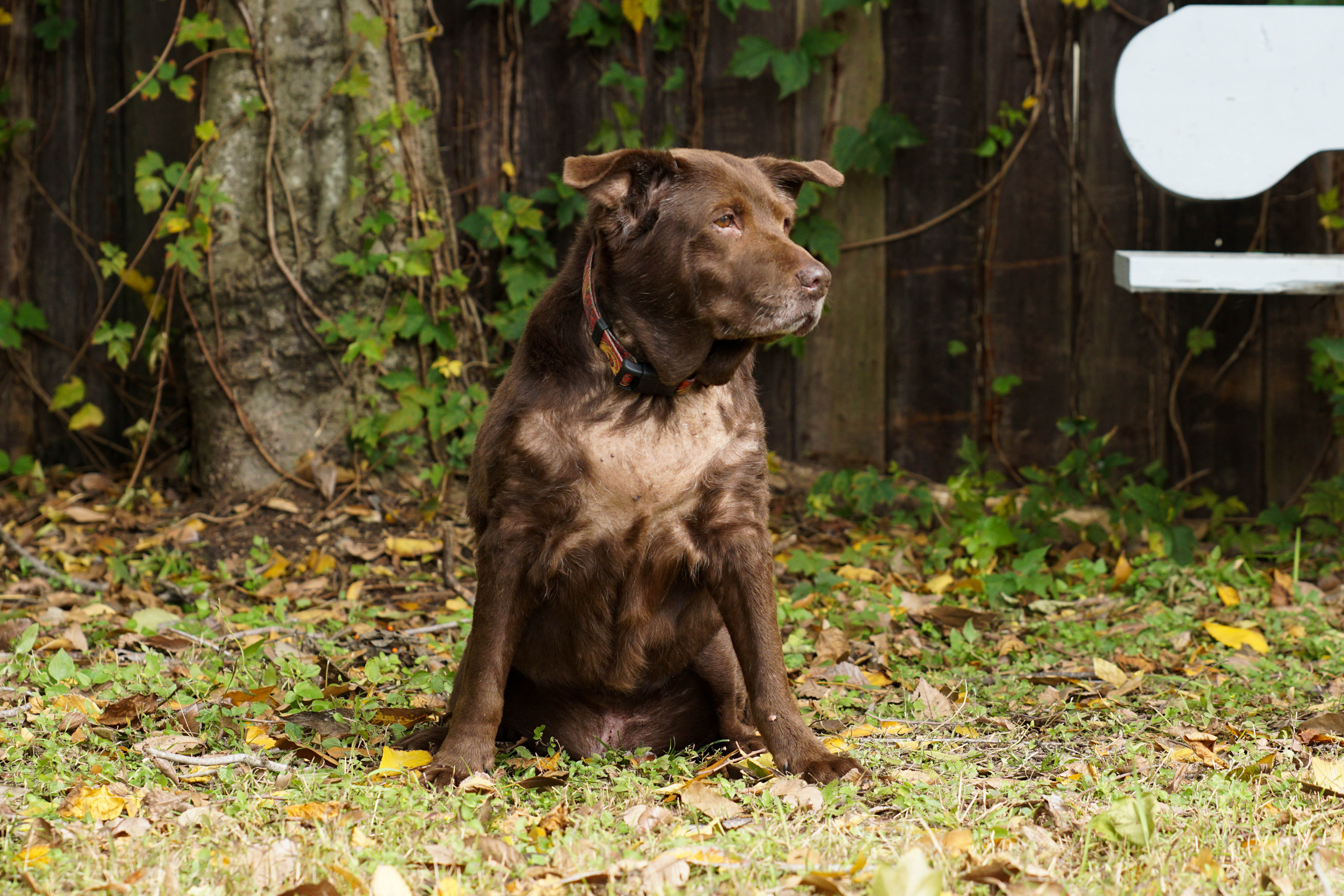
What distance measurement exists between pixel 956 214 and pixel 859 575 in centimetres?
181

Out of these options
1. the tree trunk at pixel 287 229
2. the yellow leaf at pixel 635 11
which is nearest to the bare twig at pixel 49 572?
the tree trunk at pixel 287 229

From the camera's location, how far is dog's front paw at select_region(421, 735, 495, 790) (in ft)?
8.32

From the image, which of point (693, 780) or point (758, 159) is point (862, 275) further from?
point (693, 780)

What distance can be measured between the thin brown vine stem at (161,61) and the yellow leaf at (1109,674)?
4.24 m

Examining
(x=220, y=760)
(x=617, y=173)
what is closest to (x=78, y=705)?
(x=220, y=760)

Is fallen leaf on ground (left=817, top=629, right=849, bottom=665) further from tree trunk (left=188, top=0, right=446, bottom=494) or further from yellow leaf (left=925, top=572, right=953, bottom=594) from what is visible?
tree trunk (left=188, top=0, right=446, bottom=494)

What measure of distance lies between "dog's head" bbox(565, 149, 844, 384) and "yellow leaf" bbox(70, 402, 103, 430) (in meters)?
3.93

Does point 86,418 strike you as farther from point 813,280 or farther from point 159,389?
point 813,280

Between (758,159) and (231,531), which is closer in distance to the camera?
(758,159)

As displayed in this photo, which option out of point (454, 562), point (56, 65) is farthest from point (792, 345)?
point (56, 65)

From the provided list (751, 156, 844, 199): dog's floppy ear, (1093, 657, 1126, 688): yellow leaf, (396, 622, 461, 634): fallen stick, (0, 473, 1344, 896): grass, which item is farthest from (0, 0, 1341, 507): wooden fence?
(751, 156, 844, 199): dog's floppy ear

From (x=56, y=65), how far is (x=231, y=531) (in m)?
2.64

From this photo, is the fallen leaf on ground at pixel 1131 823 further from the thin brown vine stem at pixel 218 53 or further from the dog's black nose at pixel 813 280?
the thin brown vine stem at pixel 218 53

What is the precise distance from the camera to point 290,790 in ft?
8.14
